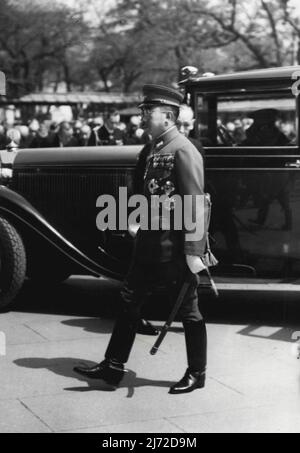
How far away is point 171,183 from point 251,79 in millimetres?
2017

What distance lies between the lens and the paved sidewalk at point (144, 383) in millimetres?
4254

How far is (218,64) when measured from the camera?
147 ft

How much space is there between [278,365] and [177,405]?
1.08m

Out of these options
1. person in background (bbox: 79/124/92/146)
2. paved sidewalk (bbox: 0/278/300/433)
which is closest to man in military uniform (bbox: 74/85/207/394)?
paved sidewalk (bbox: 0/278/300/433)

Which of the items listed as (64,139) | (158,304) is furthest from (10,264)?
(64,139)

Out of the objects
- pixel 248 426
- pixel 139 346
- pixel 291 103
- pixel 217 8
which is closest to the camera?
pixel 248 426

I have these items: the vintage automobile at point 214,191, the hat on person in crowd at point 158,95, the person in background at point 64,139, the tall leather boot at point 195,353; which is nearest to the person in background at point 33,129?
the person in background at point 64,139

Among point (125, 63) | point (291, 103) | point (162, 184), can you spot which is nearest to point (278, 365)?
point (162, 184)

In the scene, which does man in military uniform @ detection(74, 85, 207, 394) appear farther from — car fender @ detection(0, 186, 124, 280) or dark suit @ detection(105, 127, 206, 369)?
car fender @ detection(0, 186, 124, 280)

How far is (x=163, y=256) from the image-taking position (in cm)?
478

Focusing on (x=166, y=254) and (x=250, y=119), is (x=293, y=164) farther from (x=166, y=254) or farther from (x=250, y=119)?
(x=166, y=254)

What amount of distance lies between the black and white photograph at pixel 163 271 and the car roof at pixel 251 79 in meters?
0.01

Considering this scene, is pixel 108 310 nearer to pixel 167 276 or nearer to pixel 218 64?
pixel 167 276

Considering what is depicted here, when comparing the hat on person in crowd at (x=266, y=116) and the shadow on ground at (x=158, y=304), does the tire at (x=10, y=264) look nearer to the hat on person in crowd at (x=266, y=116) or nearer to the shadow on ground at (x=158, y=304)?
the shadow on ground at (x=158, y=304)
